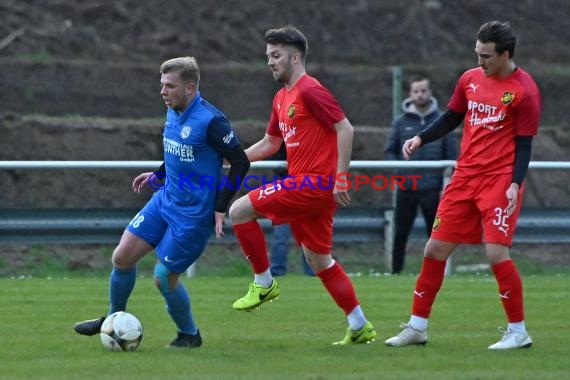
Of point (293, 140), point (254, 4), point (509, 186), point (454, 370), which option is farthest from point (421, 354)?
point (254, 4)

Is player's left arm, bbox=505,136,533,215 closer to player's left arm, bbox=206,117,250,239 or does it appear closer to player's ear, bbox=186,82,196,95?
player's left arm, bbox=206,117,250,239

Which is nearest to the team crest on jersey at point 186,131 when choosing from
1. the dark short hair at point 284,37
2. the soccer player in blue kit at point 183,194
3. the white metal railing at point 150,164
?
the soccer player in blue kit at point 183,194

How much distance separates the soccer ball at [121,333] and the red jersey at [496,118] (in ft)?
7.17

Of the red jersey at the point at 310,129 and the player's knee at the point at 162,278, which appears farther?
the red jersey at the point at 310,129

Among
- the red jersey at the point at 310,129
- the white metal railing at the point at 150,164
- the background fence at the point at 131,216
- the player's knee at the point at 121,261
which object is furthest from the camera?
the background fence at the point at 131,216

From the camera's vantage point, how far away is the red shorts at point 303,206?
7.84 m

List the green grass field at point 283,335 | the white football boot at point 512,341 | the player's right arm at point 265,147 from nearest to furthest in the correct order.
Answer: the green grass field at point 283,335, the white football boot at point 512,341, the player's right arm at point 265,147

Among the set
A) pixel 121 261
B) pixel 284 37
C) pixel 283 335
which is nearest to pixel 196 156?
pixel 121 261

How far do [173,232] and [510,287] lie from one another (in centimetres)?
206

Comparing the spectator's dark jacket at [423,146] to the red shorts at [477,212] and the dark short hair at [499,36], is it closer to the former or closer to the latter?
the red shorts at [477,212]

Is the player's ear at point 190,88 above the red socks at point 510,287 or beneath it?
above

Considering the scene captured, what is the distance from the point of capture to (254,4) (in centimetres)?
2639

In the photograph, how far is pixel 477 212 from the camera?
7.56 meters

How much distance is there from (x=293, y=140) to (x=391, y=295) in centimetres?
328
